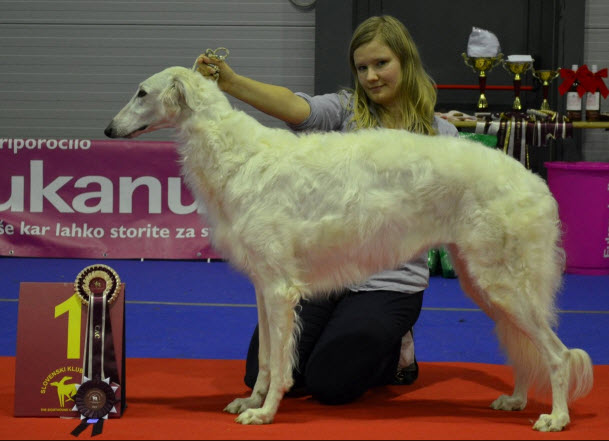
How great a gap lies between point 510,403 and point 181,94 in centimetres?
181

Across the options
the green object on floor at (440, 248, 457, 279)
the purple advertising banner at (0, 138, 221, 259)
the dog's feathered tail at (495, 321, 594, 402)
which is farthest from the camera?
the purple advertising banner at (0, 138, 221, 259)

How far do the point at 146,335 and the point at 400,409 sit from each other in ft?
6.47

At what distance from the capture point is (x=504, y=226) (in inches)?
115

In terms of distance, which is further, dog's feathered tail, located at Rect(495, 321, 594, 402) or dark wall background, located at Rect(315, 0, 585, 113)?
dark wall background, located at Rect(315, 0, 585, 113)

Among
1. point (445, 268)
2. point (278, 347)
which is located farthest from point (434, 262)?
point (278, 347)

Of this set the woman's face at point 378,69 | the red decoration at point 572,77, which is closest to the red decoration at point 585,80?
the red decoration at point 572,77

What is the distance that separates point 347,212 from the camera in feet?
9.82

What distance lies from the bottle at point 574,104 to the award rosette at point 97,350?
5697mm

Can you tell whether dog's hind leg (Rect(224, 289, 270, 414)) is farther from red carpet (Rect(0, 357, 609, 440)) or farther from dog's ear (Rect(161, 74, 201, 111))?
dog's ear (Rect(161, 74, 201, 111))

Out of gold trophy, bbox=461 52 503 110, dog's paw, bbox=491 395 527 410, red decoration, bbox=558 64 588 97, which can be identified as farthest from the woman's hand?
red decoration, bbox=558 64 588 97

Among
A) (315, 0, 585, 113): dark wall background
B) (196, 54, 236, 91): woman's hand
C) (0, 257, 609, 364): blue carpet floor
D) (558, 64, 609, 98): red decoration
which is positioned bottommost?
(0, 257, 609, 364): blue carpet floor

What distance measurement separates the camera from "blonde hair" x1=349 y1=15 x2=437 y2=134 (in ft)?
11.6

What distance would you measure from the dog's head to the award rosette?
0.57 meters

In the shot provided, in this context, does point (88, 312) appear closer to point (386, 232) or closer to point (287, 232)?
point (287, 232)
